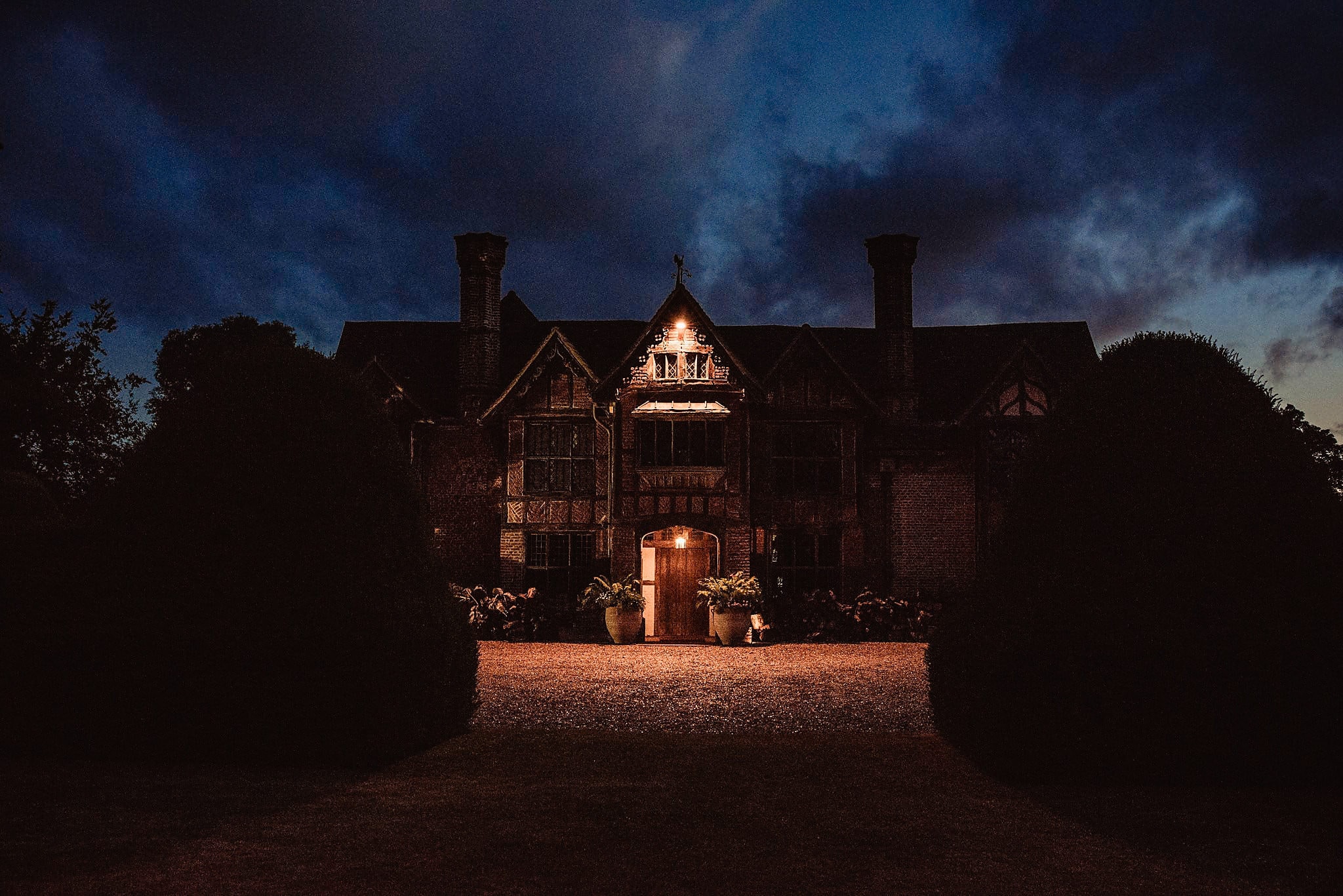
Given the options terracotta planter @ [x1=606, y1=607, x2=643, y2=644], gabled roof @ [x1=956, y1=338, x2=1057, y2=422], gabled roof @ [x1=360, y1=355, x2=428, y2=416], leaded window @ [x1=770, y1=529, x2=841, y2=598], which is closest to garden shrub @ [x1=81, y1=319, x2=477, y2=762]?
terracotta planter @ [x1=606, y1=607, x2=643, y2=644]

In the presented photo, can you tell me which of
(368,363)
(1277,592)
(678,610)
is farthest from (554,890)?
(368,363)

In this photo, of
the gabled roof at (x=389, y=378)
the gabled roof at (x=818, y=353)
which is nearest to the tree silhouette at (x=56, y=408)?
the gabled roof at (x=389, y=378)

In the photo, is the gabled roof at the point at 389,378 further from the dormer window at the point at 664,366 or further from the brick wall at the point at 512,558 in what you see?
the dormer window at the point at 664,366

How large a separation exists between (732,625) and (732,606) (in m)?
0.45

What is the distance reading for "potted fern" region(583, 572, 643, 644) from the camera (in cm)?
1989

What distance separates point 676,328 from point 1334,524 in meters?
15.4

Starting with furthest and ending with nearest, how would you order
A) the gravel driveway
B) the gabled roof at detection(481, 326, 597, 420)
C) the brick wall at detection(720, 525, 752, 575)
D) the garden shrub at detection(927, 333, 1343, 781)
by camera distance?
the gabled roof at detection(481, 326, 597, 420) → the brick wall at detection(720, 525, 752, 575) → the gravel driveway → the garden shrub at detection(927, 333, 1343, 781)

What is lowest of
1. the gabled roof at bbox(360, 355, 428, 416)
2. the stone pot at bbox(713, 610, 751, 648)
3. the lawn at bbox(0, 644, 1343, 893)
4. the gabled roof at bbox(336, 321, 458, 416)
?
the lawn at bbox(0, 644, 1343, 893)

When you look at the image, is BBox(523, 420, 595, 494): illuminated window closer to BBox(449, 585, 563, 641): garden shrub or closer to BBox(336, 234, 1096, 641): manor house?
BBox(336, 234, 1096, 641): manor house

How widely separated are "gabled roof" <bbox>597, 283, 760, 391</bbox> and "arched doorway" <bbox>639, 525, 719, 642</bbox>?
4.17 metres

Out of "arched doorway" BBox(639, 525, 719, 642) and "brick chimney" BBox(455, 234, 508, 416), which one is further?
"brick chimney" BBox(455, 234, 508, 416)

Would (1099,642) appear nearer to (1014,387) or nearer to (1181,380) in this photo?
(1181,380)

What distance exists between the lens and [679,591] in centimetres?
2166

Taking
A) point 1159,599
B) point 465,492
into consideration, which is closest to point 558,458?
point 465,492
